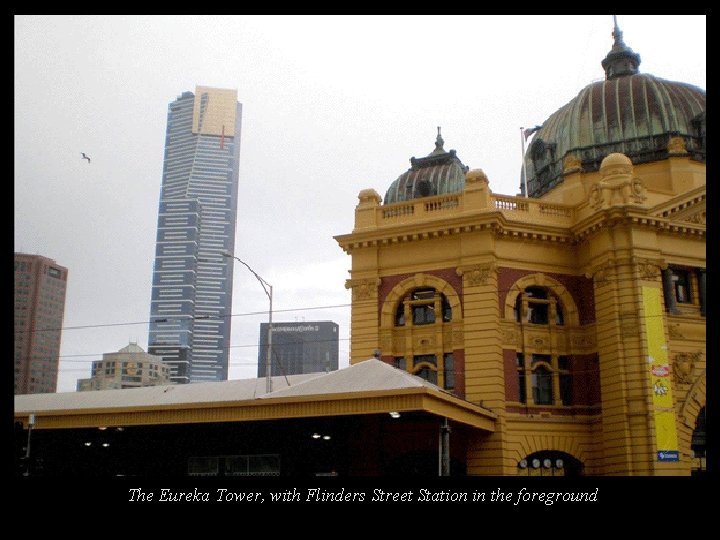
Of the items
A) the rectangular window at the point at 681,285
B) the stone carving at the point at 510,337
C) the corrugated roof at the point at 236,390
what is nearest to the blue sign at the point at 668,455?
the stone carving at the point at 510,337

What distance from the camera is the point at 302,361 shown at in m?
200

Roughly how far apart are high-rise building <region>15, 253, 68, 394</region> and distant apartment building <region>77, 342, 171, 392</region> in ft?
238

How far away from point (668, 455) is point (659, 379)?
347cm

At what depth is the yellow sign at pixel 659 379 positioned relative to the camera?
34938 mm

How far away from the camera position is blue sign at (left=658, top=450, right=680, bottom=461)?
1364 inches

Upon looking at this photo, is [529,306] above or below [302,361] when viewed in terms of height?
below

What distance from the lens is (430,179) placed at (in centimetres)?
6038

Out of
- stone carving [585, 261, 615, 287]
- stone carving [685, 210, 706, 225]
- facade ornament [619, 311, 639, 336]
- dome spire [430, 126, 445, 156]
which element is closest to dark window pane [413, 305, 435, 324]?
stone carving [585, 261, 615, 287]

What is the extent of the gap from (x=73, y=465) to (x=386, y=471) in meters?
16.8

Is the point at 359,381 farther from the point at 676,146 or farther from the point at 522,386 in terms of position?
Answer: the point at 676,146

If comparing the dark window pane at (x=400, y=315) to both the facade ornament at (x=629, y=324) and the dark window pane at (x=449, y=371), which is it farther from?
the facade ornament at (x=629, y=324)

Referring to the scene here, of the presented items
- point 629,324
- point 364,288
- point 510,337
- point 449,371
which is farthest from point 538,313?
point 364,288
